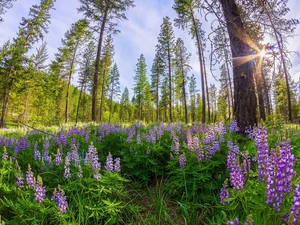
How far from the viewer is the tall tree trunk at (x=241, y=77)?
16.2 ft

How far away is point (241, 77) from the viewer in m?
5.02

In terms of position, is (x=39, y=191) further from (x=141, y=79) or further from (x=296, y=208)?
(x=141, y=79)

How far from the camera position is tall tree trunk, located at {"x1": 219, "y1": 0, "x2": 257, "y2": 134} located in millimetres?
4949

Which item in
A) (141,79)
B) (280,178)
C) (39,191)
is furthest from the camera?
(141,79)

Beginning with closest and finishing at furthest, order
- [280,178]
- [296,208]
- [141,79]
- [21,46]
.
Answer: [296,208]
[280,178]
[21,46]
[141,79]

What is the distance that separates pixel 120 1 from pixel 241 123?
696 inches

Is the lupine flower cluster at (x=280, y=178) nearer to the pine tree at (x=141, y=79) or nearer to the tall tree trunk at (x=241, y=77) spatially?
the tall tree trunk at (x=241, y=77)

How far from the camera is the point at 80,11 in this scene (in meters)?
18.5

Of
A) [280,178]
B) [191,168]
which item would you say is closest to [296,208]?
[280,178]

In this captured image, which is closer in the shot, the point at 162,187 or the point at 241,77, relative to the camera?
Answer: the point at 162,187

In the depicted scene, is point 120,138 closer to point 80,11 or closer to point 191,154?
point 191,154

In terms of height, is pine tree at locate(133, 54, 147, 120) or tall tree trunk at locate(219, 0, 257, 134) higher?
pine tree at locate(133, 54, 147, 120)

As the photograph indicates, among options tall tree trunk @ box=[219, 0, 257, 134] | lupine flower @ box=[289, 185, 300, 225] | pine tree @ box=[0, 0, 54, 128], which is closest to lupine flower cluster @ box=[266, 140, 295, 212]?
lupine flower @ box=[289, 185, 300, 225]

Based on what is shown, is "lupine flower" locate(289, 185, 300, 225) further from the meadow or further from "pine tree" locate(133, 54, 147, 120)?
"pine tree" locate(133, 54, 147, 120)
